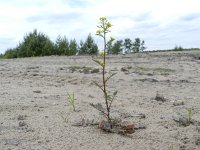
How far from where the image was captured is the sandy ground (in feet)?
9.04

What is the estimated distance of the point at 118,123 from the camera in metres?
3.14

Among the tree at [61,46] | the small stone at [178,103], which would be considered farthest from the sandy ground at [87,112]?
the tree at [61,46]

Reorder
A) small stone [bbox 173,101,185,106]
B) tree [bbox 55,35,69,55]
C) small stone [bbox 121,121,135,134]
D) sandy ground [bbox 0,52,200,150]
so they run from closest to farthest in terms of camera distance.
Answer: sandy ground [bbox 0,52,200,150] < small stone [bbox 121,121,135,134] < small stone [bbox 173,101,185,106] < tree [bbox 55,35,69,55]

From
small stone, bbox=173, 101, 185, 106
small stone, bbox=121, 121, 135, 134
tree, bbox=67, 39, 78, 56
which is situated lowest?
small stone, bbox=121, 121, 135, 134

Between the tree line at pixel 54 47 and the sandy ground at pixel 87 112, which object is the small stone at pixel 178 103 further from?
the tree line at pixel 54 47

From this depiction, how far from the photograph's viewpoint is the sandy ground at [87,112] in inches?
108

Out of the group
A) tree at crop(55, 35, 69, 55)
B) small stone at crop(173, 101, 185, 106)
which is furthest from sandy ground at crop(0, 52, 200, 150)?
tree at crop(55, 35, 69, 55)

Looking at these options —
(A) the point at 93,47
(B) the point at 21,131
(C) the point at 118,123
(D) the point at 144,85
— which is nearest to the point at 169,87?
(D) the point at 144,85

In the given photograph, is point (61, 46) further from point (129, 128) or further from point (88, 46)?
point (129, 128)

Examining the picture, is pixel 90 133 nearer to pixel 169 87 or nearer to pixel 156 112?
pixel 156 112

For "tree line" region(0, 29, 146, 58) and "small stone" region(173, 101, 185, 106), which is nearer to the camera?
"small stone" region(173, 101, 185, 106)

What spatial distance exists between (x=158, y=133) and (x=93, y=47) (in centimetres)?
1435

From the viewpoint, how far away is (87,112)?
3.69 m

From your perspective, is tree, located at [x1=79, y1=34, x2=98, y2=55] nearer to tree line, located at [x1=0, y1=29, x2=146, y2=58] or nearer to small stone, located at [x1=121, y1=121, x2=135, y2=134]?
tree line, located at [x1=0, y1=29, x2=146, y2=58]
